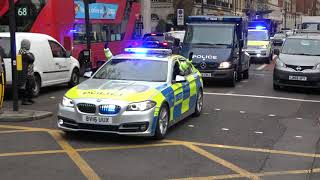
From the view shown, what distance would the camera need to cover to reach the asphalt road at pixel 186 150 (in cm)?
700

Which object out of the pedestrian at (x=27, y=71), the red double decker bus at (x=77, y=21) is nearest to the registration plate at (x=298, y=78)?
the pedestrian at (x=27, y=71)

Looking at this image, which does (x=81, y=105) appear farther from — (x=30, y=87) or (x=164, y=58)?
(x=30, y=87)

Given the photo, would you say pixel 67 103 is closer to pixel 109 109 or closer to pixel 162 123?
pixel 109 109

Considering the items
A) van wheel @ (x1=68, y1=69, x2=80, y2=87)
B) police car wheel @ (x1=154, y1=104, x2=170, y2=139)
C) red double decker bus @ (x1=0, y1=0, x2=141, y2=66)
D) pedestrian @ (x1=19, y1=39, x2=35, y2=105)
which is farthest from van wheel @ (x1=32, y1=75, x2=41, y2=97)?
police car wheel @ (x1=154, y1=104, x2=170, y2=139)

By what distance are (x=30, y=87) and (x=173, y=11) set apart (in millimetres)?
50125

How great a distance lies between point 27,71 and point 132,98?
5101 mm

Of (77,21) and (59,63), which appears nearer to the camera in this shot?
(59,63)

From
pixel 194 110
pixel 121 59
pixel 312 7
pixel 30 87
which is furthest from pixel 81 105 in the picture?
pixel 312 7

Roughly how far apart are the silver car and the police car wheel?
26.9ft

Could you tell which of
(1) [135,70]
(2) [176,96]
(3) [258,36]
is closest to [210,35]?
(1) [135,70]

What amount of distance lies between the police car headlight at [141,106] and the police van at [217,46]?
29.8 feet

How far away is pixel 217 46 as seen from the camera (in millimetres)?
18266

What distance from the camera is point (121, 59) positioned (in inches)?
412

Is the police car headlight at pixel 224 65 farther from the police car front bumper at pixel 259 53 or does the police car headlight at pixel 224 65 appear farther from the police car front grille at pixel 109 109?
the police car front bumper at pixel 259 53
